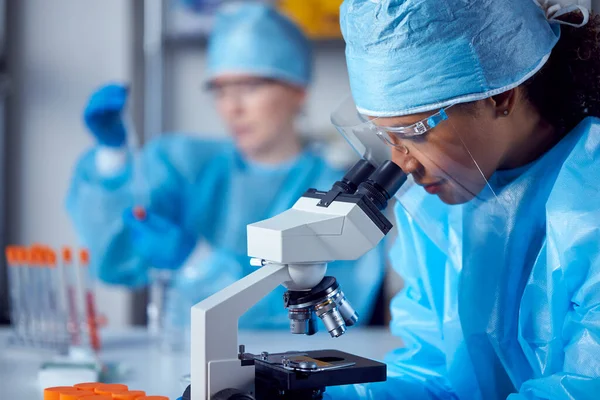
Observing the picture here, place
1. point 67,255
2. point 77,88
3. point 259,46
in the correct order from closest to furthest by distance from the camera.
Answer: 1. point 67,255
2. point 259,46
3. point 77,88

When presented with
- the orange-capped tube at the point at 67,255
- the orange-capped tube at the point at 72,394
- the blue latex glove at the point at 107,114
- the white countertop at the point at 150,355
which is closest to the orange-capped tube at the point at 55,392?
the orange-capped tube at the point at 72,394

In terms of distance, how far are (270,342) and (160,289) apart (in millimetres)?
336

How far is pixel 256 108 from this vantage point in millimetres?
3125

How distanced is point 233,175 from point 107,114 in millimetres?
735

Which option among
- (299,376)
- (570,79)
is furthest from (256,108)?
(299,376)

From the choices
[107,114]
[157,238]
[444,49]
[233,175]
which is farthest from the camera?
[233,175]

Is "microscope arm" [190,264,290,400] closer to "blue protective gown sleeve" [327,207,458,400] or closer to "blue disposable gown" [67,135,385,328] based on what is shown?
"blue protective gown sleeve" [327,207,458,400]

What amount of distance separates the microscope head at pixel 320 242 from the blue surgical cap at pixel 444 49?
0.50 feet

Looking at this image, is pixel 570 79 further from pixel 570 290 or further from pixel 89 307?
pixel 89 307

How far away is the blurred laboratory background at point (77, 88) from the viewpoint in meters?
3.71

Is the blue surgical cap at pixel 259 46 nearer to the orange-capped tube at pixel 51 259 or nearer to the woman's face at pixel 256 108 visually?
the woman's face at pixel 256 108

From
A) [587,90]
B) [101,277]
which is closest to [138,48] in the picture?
[101,277]

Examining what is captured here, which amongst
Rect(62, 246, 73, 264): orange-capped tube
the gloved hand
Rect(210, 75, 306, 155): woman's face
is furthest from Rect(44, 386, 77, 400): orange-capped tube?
Rect(210, 75, 306, 155): woman's face

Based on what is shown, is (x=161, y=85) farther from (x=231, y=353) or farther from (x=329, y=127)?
(x=231, y=353)
